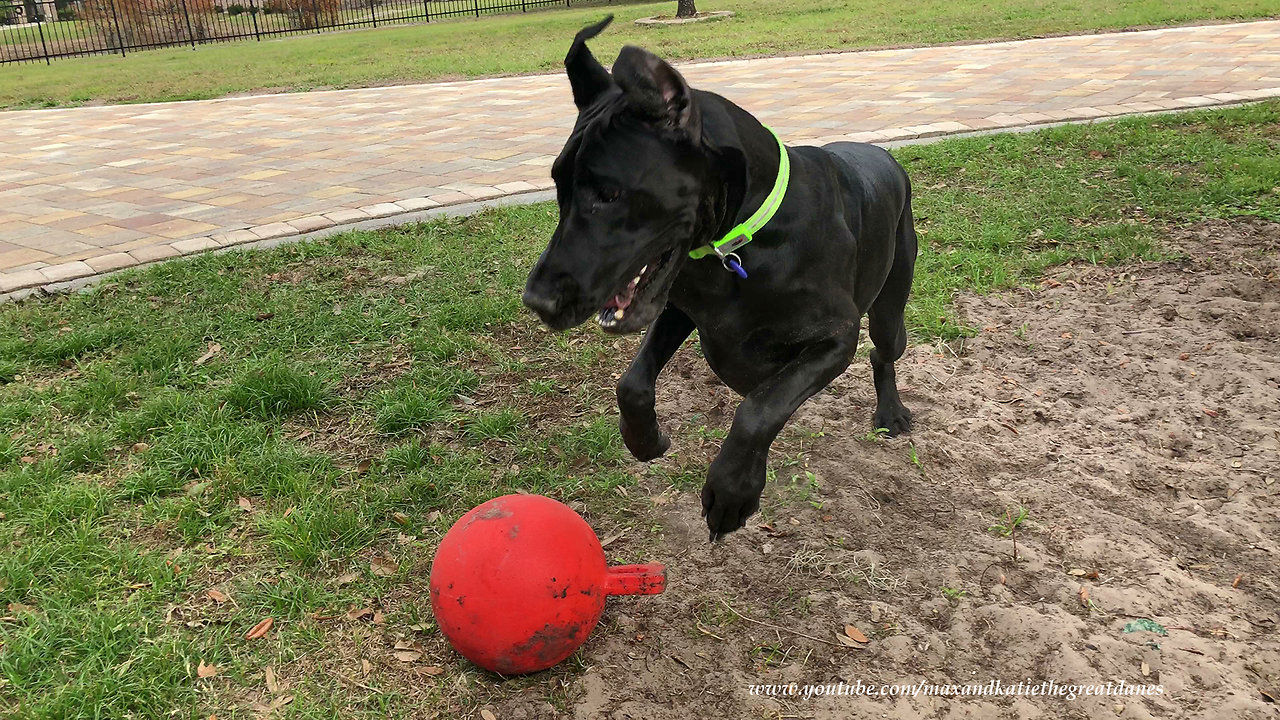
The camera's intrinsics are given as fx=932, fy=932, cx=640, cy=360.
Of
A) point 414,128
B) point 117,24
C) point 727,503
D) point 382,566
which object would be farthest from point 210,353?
point 117,24

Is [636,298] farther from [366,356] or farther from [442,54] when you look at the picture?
[442,54]

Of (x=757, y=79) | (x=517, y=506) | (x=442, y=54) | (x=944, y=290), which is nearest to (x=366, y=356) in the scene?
(x=517, y=506)

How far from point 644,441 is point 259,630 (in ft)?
4.48

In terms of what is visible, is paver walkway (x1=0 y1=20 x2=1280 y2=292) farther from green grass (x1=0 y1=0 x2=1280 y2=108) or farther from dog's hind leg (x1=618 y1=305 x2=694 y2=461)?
dog's hind leg (x1=618 y1=305 x2=694 y2=461)

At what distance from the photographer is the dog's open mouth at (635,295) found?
251cm

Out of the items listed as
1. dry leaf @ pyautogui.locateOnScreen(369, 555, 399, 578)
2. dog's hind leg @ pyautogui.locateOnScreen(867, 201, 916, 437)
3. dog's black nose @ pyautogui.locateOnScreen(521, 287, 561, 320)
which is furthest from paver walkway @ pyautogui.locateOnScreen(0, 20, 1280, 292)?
dog's black nose @ pyautogui.locateOnScreen(521, 287, 561, 320)

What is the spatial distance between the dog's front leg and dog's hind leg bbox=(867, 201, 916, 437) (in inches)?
38.0

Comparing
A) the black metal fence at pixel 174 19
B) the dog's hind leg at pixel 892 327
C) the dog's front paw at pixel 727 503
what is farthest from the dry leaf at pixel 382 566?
the black metal fence at pixel 174 19

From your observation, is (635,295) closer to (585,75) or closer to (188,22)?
(585,75)

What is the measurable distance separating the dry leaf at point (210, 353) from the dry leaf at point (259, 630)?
211 centimetres

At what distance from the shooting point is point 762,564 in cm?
323

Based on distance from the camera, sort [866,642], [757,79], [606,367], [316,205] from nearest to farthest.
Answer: [866,642] → [606,367] → [316,205] → [757,79]

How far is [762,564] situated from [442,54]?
1786 cm

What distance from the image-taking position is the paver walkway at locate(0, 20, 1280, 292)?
6910 millimetres
